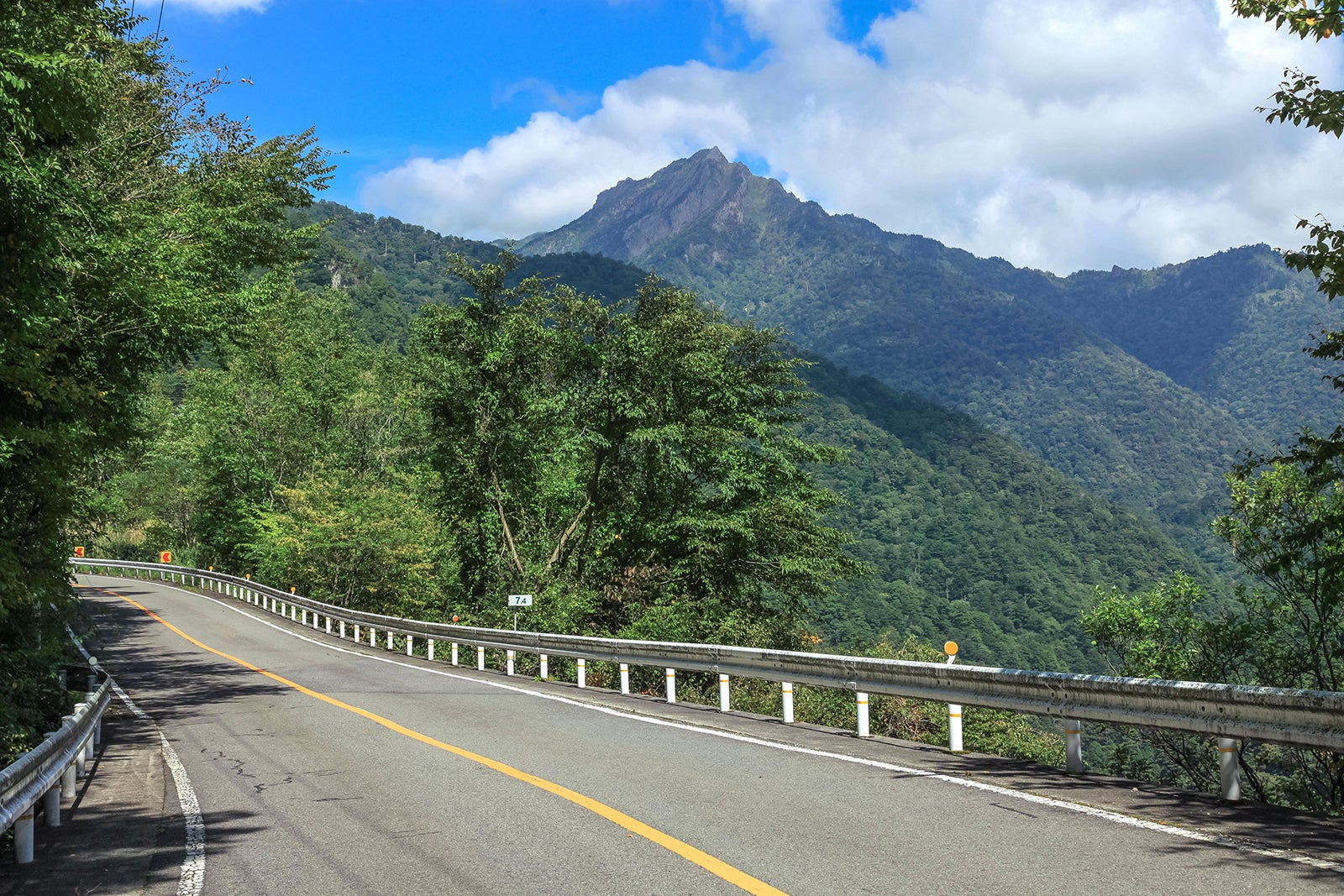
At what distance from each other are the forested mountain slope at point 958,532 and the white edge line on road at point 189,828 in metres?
79.5

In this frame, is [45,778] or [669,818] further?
[45,778]

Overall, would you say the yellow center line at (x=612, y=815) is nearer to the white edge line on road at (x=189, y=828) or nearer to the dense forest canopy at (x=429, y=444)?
the white edge line on road at (x=189, y=828)

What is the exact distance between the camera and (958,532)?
149875mm

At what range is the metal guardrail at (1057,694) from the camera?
6.09m

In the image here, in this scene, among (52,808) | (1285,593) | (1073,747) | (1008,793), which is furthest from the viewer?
(1285,593)

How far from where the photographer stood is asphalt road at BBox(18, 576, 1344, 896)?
197 inches

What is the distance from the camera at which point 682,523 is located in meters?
30.2

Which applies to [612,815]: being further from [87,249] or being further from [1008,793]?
[87,249]

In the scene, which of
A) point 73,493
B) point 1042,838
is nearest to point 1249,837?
point 1042,838

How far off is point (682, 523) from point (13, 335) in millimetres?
22502

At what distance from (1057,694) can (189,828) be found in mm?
6663

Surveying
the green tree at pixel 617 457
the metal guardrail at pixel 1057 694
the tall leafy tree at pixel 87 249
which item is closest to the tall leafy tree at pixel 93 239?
the tall leafy tree at pixel 87 249

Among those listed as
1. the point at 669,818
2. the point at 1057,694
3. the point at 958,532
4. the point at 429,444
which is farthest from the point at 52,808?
the point at 958,532

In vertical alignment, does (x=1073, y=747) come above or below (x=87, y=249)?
below
